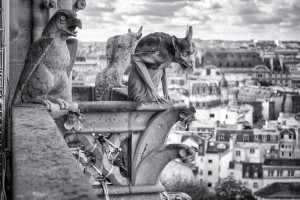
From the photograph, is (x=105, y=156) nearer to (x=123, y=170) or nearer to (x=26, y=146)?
(x=123, y=170)

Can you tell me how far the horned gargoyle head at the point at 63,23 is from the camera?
17.5ft

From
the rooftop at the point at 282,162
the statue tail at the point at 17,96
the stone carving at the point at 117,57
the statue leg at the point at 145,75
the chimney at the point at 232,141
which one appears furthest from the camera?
the chimney at the point at 232,141

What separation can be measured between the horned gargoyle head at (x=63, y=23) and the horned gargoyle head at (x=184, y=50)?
1140 millimetres

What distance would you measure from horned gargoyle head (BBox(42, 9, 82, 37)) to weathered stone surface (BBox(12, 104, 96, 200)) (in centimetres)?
153

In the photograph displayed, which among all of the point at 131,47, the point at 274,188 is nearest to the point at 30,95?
the point at 131,47

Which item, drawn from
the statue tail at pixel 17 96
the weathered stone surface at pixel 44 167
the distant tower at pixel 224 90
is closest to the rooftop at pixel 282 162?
the distant tower at pixel 224 90

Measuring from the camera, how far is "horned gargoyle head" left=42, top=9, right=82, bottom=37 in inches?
209

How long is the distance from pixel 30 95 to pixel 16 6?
1302 mm

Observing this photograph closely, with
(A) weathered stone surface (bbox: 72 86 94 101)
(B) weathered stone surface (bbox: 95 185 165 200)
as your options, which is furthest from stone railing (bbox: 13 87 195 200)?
(A) weathered stone surface (bbox: 72 86 94 101)

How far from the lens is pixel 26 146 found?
312 centimetres

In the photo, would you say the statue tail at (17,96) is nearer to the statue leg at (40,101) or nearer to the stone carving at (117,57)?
the statue leg at (40,101)

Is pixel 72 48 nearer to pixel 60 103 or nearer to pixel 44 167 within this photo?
pixel 60 103

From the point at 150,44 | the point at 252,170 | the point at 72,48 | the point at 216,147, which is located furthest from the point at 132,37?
the point at 216,147

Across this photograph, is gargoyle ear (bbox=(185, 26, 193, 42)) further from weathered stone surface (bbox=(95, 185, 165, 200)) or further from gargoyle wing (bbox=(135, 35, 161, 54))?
weathered stone surface (bbox=(95, 185, 165, 200))
